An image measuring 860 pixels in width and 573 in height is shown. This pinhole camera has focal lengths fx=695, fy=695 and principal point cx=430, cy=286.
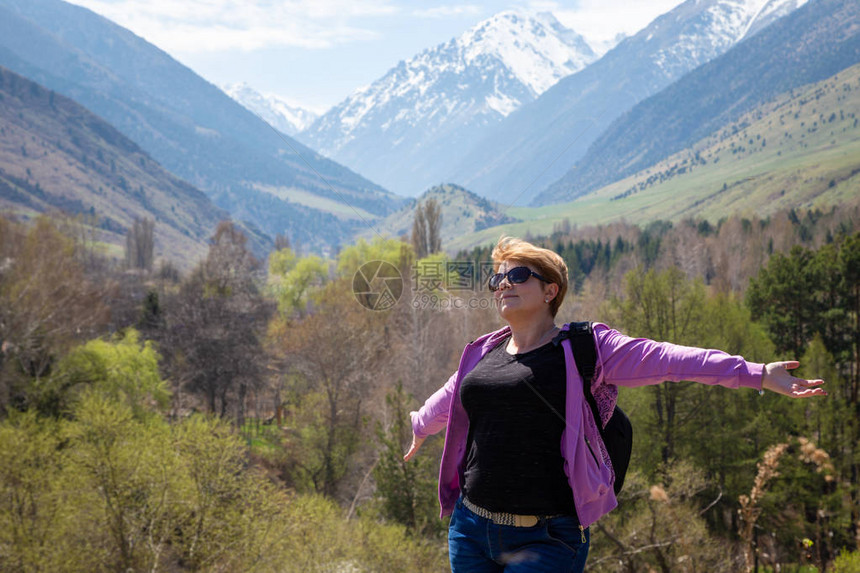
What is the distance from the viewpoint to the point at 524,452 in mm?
3535

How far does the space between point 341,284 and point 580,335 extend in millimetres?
52705

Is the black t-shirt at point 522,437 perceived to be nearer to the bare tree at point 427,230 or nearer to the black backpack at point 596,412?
the black backpack at point 596,412

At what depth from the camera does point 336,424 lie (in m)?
37.1

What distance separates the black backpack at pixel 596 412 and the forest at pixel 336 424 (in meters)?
0.31

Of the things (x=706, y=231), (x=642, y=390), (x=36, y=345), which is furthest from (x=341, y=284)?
(x=706, y=231)

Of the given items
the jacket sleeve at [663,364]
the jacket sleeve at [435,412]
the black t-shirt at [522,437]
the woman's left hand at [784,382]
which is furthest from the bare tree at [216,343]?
the woman's left hand at [784,382]

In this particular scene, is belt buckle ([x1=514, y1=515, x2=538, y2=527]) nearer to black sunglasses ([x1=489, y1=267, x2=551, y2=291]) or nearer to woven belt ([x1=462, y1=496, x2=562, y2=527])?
woven belt ([x1=462, y1=496, x2=562, y2=527])

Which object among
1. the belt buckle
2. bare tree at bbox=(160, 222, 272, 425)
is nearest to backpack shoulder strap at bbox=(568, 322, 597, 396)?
the belt buckle

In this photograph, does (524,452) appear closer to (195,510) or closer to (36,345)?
(195,510)

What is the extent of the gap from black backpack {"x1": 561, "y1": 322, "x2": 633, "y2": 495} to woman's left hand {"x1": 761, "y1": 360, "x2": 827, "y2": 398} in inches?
28.7

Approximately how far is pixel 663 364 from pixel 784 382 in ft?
1.67

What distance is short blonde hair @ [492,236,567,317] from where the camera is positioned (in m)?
3.70

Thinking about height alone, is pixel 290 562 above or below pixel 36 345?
below

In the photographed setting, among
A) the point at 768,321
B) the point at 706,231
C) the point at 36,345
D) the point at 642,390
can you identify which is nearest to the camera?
the point at 642,390
